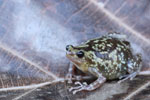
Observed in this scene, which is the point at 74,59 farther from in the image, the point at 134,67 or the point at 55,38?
the point at 134,67

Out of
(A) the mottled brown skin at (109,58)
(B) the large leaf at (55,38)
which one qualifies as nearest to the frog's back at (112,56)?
(A) the mottled brown skin at (109,58)

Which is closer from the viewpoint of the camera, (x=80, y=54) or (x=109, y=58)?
(x=80, y=54)

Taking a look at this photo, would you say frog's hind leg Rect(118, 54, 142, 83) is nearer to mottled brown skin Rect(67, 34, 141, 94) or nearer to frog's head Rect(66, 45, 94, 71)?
mottled brown skin Rect(67, 34, 141, 94)

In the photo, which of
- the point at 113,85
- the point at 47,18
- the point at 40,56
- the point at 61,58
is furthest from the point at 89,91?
the point at 47,18

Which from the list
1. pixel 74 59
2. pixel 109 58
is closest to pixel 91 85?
pixel 74 59

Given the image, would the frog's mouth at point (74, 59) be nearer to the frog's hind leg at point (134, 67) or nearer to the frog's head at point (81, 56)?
the frog's head at point (81, 56)

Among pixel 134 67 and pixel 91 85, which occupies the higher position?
pixel 134 67
